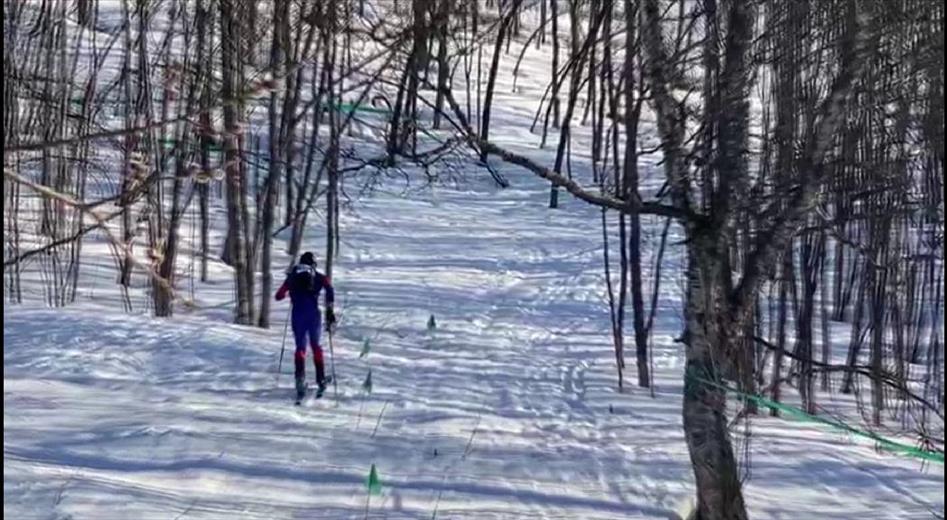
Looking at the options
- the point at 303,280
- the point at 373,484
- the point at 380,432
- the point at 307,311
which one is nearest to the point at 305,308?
the point at 307,311

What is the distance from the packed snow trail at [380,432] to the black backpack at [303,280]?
1.22 metres

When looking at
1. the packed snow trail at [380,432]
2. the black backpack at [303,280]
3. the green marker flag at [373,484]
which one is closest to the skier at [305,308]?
the black backpack at [303,280]

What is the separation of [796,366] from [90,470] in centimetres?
982

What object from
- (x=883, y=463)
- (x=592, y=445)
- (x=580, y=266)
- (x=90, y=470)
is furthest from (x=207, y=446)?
(x=580, y=266)

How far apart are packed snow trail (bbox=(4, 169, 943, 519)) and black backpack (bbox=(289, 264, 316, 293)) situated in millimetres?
1219

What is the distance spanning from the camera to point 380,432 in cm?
1268

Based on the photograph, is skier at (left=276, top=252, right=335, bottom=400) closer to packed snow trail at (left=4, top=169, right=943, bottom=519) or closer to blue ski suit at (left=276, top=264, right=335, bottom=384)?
blue ski suit at (left=276, top=264, right=335, bottom=384)

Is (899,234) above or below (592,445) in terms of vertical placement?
above

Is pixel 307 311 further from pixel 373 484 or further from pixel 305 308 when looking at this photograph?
pixel 373 484

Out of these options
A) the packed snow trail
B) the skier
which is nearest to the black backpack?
the skier

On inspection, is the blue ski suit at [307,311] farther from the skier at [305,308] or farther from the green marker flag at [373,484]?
the green marker flag at [373,484]

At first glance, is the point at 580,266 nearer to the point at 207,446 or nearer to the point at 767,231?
the point at 207,446

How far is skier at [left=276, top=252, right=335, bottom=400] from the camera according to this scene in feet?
45.2

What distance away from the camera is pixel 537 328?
2180 cm
